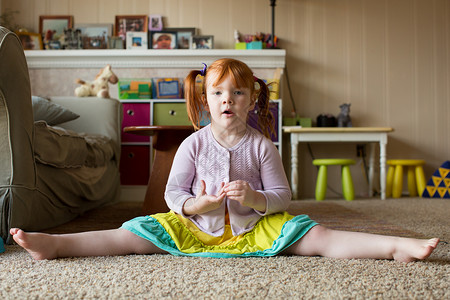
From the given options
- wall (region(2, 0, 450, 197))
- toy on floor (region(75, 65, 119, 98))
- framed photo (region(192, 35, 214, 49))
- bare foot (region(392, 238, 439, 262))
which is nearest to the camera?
bare foot (region(392, 238, 439, 262))

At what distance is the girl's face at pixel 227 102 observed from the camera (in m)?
0.97

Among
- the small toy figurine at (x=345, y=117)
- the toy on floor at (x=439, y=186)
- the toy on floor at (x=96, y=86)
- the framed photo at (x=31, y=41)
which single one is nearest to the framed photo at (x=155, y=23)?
the toy on floor at (x=96, y=86)

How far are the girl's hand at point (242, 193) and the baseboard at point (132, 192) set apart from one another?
76.9 inches

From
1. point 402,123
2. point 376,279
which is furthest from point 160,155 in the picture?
point 402,123

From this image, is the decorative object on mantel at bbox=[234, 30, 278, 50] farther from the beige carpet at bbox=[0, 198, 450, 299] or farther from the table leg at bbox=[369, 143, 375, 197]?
the beige carpet at bbox=[0, 198, 450, 299]

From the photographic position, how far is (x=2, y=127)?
1083 millimetres

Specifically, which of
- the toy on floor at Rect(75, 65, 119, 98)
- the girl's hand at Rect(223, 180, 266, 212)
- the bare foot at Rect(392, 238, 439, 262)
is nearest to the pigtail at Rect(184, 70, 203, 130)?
the girl's hand at Rect(223, 180, 266, 212)

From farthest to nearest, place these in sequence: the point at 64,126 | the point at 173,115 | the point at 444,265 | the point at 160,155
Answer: the point at 173,115
the point at 64,126
the point at 160,155
the point at 444,265

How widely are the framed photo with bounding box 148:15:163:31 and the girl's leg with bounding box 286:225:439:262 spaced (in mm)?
2536

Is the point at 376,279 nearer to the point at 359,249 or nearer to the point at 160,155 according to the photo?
the point at 359,249

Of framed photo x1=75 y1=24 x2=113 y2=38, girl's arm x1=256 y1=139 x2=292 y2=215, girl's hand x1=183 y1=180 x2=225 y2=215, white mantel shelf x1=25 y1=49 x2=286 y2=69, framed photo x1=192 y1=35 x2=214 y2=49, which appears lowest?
girl's hand x1=183 y1=180 x2=225 y2=215

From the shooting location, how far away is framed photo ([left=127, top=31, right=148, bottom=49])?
307cm

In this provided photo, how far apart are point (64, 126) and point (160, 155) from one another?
83 cm

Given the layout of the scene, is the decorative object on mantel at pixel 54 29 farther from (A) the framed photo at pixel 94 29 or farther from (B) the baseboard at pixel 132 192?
(B) the baseboard at pixel 132 192
